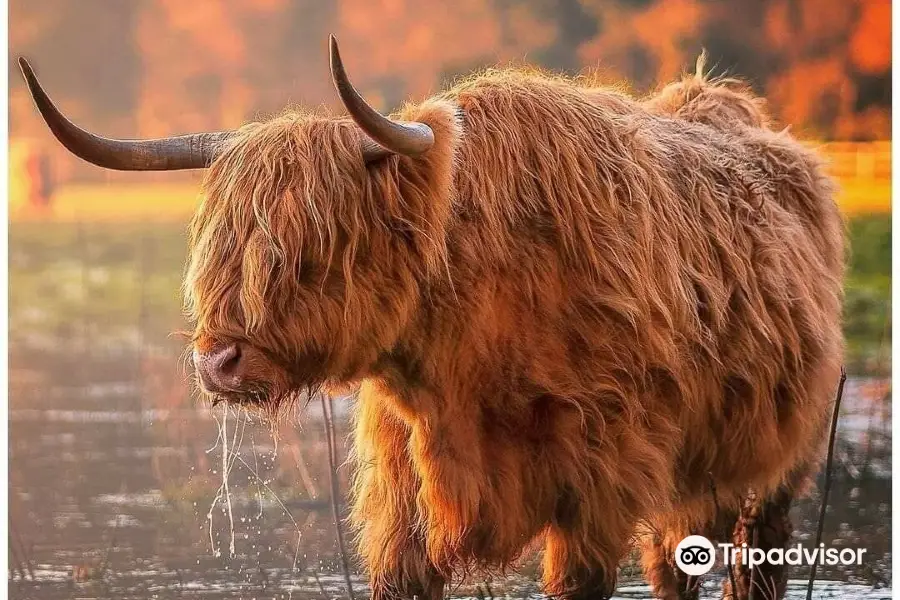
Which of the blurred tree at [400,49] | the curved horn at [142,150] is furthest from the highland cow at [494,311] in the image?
the blurred tree at [400,49]

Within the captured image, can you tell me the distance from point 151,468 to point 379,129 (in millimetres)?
3248

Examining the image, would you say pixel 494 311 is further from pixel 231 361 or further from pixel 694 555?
pixel 694 555

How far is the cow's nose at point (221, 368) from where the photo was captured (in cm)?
295

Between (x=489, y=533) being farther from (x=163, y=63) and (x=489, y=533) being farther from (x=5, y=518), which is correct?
(x=163, y=63)

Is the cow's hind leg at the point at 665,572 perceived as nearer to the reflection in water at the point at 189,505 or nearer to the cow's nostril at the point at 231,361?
the reflection in water at the point at 189,505

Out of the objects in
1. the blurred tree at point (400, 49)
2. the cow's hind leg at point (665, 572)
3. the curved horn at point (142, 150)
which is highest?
the blurred tree at point (400, 49)

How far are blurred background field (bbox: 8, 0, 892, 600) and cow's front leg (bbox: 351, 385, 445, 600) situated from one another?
3.27ft

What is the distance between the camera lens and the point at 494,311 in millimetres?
3270

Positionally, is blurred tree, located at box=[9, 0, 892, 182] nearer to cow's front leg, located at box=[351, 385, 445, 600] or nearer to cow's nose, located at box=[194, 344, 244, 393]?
cow's front leg, located at box=[351, 385, 445, 600]

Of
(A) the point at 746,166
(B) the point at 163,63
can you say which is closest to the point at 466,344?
(A) the point at 746,166

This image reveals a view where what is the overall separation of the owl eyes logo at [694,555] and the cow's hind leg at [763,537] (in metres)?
0.15

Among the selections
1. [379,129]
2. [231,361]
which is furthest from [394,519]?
[379,129]

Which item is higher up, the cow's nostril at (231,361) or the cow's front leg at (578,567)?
the cow's nostril at (231,361)

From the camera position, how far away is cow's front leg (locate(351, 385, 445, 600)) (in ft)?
11.4
